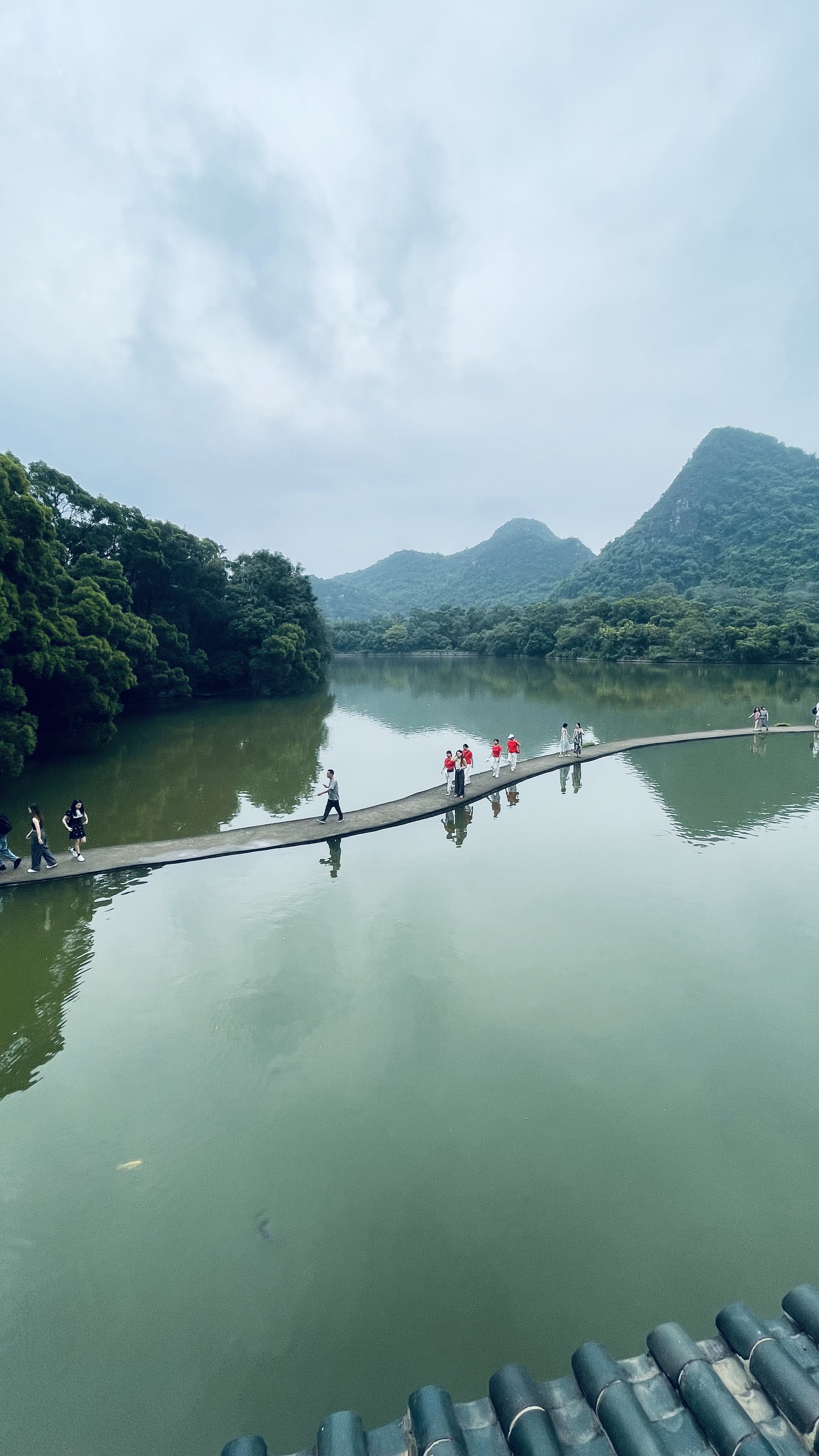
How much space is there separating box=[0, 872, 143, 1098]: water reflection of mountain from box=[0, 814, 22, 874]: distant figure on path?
742mm

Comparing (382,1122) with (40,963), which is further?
(40,963)

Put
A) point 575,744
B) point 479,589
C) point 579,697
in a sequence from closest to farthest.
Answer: point 575,744, point 579,697, point 479,589

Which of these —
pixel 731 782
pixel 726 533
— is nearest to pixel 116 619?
pixel 731 782

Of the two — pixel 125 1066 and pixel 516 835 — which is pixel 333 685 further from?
pixel 125 1066

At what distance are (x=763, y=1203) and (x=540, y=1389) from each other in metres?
2.36

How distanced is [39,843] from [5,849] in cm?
62

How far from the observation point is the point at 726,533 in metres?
118

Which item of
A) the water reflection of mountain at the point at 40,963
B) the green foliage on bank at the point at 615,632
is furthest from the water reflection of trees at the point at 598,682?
the water reflection of mountain at the point at 40,963

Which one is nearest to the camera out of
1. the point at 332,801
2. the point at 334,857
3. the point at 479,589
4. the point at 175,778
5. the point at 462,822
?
the point at 334,857

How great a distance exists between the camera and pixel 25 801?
14617 mm

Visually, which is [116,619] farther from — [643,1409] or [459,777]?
[643,1409]

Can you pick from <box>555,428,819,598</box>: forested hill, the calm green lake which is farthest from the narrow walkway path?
<box>555,428,819,598</box>: forested hill

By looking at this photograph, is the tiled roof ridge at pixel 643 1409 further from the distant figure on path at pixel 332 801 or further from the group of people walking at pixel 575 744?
the group of people walking at pixel 575 744

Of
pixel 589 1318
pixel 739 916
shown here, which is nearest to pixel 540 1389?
pixel 589 1318
